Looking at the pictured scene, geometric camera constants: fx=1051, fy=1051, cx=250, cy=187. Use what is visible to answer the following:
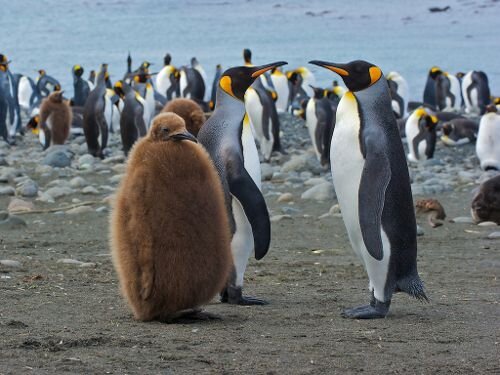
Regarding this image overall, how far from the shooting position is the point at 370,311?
437 centimetres

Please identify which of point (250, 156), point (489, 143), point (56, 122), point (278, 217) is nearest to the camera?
point (250, 156)

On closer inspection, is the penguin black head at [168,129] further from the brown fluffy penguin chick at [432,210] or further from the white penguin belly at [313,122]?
the white penguin belly at [313,122]

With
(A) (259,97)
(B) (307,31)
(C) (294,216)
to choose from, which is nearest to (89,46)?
(B) (307,31)

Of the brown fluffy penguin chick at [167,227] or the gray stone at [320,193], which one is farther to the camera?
the gray stone at [320,193]

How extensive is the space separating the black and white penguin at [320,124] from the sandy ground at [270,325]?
7.13 meters

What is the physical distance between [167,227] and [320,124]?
10754mm

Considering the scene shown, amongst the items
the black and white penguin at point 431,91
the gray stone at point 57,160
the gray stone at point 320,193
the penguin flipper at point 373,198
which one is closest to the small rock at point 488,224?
the gray stone at point 320,193

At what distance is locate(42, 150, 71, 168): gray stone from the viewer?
12.5 metres

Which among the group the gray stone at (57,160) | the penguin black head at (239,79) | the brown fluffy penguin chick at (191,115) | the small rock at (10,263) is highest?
the penguin black head at (239,79)

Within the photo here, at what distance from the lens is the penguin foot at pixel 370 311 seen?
432 cm

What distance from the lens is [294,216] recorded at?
882 cm

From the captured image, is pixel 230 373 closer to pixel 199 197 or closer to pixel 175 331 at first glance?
pixel 175 331

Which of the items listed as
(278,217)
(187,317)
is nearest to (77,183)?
(278,217)

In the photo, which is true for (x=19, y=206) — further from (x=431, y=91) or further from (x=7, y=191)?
(x=431, y=91)
